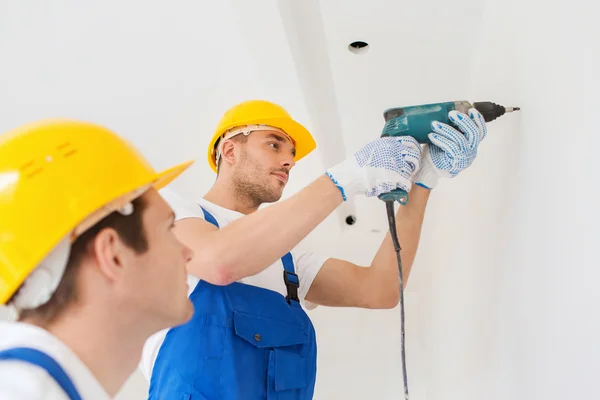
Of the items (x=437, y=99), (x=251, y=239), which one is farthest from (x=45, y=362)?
(x=437, y=99)

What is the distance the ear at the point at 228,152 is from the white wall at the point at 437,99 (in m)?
0.31

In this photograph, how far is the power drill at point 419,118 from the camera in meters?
1.42

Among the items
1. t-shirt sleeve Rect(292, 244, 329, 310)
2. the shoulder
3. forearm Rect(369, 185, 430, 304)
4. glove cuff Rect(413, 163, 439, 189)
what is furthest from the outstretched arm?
the shoulder

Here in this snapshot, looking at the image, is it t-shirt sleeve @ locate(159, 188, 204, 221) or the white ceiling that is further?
the white ceiling

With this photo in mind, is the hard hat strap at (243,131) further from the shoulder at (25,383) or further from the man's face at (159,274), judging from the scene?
the shoulder at (25,383)

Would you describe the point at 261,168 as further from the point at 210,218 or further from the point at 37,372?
the point at 37,372

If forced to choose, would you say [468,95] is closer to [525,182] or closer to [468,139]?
[468,139]

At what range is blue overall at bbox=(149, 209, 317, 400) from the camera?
1349 mm

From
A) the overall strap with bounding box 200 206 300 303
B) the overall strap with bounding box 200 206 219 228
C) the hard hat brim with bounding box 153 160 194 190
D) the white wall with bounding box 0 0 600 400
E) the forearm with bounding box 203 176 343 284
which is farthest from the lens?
the overall strap with bounding box 200 206 300 303

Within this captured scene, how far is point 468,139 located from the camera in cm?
141

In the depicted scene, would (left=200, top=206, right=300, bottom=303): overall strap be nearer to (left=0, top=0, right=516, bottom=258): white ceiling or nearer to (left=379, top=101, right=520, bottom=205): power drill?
(left=379, top=101, right=520, bottom=205): power drill

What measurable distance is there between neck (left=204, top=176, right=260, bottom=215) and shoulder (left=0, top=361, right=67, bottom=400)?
3.46 ft

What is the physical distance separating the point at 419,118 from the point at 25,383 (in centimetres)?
112

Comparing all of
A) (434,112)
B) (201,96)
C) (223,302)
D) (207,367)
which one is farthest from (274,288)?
(201,96)
